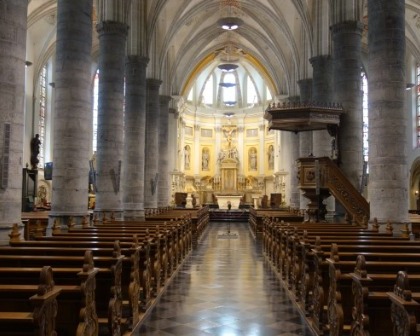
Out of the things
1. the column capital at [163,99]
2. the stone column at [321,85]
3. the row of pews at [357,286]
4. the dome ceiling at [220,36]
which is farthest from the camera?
the column capital at [163,99]

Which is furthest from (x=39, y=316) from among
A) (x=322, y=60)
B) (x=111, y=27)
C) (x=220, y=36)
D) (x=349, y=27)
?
(x=220, y=36)

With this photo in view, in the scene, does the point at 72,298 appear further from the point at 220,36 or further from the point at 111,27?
the point at 220,36

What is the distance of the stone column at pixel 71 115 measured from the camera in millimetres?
14180

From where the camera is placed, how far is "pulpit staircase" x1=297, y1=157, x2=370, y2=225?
1744 cm

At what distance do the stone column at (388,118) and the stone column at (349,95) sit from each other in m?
5.37

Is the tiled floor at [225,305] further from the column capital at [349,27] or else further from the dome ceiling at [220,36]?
the dome ceiling at [220,36]

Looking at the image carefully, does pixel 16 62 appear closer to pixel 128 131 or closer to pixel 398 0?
pixel 398 0

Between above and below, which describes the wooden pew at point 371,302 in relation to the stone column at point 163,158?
below

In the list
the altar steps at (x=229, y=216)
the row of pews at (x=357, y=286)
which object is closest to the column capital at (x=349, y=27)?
the row of pews at (x=357, y=286)

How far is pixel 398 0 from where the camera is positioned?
548 inches

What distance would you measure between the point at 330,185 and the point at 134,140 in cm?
1025

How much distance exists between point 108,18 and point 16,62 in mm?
10870

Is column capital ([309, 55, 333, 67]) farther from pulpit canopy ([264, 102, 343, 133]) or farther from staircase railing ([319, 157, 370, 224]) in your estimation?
staircase railing ([319, 157, 370, 224])

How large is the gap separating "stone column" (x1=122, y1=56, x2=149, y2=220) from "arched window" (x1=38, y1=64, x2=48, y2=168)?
11.5m
